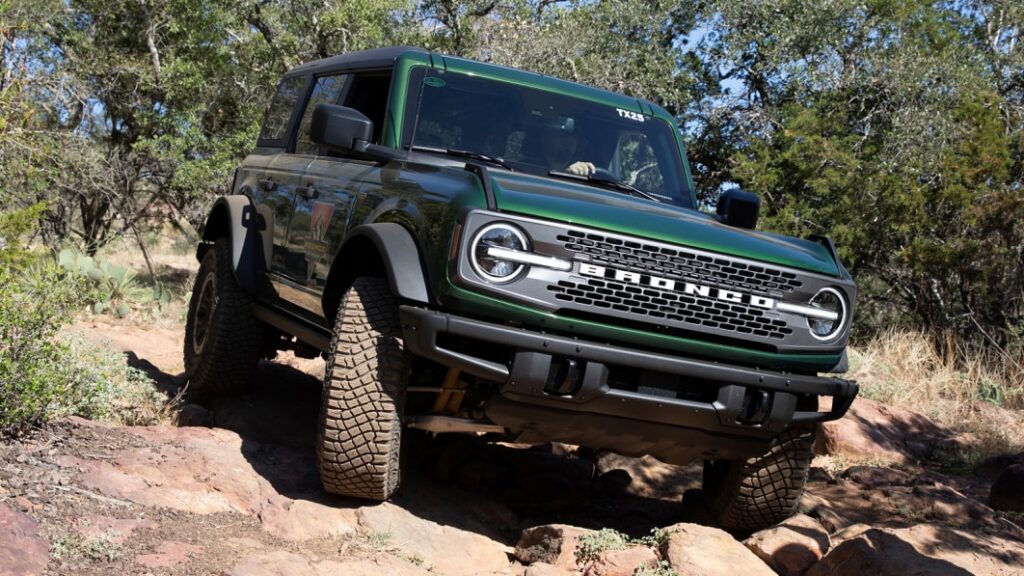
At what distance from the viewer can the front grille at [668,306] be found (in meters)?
4.29

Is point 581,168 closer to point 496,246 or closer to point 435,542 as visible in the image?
point 496,246

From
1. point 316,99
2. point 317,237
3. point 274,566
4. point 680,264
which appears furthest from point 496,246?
point 316,99

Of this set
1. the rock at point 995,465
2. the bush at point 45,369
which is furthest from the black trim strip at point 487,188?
the rock at point 995,465

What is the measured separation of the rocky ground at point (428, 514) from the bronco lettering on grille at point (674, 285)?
0.98 meters

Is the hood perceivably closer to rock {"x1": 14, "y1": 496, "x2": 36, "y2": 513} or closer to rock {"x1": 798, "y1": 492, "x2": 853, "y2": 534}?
rock {"x1": 798, "y1": 492, "x2": 853, "y2": 534}

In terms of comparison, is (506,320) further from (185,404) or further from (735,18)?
(735,18)

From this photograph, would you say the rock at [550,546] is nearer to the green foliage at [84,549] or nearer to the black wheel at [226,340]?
the green foliage at [84,549]

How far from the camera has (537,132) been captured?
5.57 meters

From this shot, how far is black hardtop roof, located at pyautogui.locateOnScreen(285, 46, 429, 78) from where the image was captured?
571 cm

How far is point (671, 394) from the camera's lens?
4.47m

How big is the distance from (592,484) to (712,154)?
12.0 meters

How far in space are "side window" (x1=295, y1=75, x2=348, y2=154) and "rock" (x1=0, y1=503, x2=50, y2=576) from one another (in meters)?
3.03

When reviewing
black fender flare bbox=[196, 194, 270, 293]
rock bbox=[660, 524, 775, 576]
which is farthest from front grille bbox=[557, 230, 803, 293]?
black fender flare bbox=[196, 194, 270, 293]

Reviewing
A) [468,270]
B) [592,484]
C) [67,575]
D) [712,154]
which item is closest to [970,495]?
[592,484]
